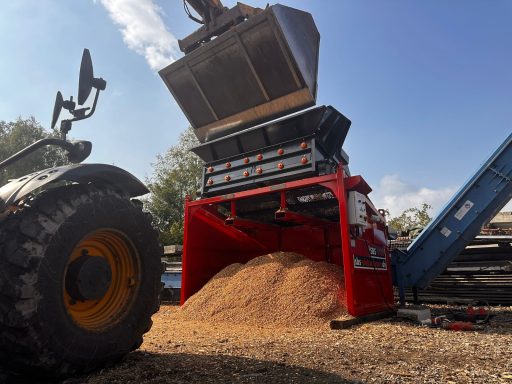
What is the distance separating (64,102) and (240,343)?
91.4 inches

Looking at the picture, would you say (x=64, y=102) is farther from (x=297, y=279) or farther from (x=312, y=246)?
(x=312, y=246)

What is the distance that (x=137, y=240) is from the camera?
246 cm

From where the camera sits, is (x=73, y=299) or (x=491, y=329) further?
(x=491, y=329)

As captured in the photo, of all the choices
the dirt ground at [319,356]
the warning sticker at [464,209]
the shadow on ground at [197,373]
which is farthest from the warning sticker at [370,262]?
the shadow on ground at [197,373]

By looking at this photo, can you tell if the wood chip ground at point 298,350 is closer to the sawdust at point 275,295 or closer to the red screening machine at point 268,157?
the sawdust at point 275,295

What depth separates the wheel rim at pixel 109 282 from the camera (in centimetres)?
214

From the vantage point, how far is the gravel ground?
7.23 ft

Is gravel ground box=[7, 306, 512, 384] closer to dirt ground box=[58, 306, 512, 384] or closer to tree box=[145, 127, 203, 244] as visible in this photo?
dirt ground box=[58, 306, 512, 384]

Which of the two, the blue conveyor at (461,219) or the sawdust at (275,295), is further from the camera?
the blue conveyor at (461,219)

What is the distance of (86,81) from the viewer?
96.4 inches

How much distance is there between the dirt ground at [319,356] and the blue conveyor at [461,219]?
168 centimetres

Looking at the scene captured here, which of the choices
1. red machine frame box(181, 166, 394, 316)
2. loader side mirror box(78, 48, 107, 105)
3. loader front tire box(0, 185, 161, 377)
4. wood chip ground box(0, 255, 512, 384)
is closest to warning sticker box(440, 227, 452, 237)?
red machine frame box(181, 166, 394, 316)

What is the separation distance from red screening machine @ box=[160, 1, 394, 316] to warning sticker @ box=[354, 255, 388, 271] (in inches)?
0.5

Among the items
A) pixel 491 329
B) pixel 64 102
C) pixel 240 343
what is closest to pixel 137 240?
pixel 64 102
